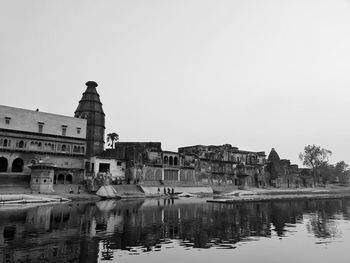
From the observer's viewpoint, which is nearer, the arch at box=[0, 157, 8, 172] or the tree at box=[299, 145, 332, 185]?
the arch at box=[0, 157, 8, 172]

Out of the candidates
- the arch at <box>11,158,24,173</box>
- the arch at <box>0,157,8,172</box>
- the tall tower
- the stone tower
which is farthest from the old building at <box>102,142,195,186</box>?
the stone tower

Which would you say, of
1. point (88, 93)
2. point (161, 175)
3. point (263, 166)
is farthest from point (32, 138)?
point (263, 166)

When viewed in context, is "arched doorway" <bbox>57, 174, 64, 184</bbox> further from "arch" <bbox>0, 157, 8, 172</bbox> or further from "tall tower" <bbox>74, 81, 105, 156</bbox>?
"tall tower" <bbox>74, 81, 105, 156</bbox>

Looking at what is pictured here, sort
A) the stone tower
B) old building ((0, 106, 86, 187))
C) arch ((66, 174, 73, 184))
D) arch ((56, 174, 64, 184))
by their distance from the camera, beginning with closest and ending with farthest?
old building ((0, 106, 86, 187)), arch ((56, 174, 64, 184)), arch ((66, 174, 73, 184)), the stone tower

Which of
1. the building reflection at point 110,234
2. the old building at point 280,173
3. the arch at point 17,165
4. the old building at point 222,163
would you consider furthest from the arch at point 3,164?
the old building at point 280,173

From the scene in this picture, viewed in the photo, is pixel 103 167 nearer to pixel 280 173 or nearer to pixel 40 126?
pixel 40 126

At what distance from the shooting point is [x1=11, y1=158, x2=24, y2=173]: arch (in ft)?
172

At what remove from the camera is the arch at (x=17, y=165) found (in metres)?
52.3

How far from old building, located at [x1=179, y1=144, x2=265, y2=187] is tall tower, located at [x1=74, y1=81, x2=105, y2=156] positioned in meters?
21.2

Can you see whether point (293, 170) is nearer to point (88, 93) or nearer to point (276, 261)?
point (88, 93)

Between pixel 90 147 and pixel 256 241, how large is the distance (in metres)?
56.0

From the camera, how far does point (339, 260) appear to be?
14148mm

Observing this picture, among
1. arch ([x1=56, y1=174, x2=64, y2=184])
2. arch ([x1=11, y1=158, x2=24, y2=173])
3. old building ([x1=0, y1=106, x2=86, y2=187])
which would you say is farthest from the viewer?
arch ([x1=56, y1=174, x2=64, y2=184])

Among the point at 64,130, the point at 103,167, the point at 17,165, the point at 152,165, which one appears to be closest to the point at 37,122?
the point at 64,130
